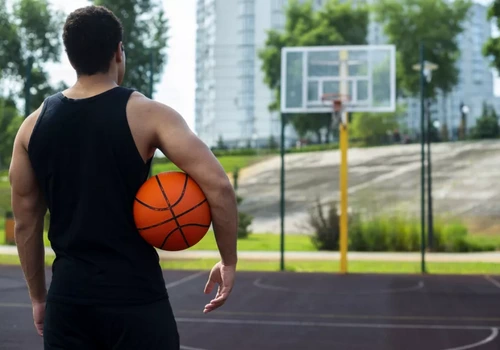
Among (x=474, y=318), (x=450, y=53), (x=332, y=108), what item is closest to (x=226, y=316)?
(x=474, y=318)

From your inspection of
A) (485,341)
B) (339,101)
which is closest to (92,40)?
(485,341)

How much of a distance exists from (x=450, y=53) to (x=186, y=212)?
141 feet

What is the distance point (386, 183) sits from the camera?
28812 mm

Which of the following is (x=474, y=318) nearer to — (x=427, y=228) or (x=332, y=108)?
(x=332, y=108)

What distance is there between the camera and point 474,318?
→ 797cm

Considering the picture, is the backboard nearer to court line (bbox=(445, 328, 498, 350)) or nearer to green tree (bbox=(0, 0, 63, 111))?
court line (bbox=(445, 328, 498, 350))

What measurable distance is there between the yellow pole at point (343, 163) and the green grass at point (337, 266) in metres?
1.48

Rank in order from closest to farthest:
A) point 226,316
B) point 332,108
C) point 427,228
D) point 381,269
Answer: point 226,316 < point 332,108 < point 381,269 < point 427,228

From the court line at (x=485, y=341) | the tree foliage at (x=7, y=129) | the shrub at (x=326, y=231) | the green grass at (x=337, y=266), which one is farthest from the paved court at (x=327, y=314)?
the shrub at (x=326, y=231)

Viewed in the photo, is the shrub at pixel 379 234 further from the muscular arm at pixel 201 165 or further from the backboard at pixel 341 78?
the muscular arm at pixel 201 165

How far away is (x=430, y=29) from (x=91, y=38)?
143 ft

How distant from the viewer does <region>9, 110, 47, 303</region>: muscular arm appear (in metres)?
2.30

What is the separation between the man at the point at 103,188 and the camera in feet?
7.04

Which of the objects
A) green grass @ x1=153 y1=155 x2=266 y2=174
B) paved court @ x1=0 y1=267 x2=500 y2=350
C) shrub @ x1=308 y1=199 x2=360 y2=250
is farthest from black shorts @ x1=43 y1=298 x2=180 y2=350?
green grass @ x1=153 y1=155 x2=266 y2=174
